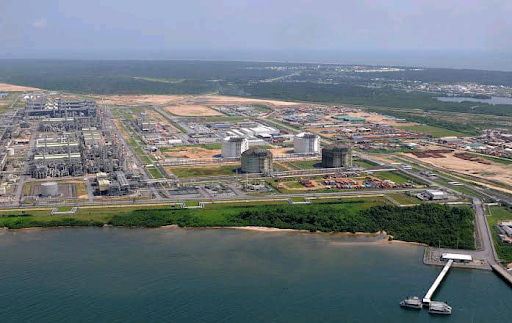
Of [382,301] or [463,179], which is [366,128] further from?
[382,301]

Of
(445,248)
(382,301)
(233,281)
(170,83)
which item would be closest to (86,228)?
(233,281)

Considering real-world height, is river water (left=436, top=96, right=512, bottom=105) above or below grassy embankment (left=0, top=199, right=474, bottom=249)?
above

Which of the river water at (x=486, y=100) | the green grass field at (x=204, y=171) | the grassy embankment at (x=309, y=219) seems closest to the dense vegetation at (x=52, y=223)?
the grassy embankment at (x=309, y=219)

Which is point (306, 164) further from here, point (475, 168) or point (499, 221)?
point (499, 221)

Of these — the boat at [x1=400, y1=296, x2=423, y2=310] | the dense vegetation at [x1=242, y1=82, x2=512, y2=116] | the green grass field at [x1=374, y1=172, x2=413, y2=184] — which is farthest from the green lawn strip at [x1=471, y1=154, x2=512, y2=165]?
the dense vegetation at [x1=242, y1=82, x2=512, y2=116]

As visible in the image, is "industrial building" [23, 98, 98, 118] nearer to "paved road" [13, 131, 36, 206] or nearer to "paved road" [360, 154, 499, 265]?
"paved road" [13, 131, 36, 206]

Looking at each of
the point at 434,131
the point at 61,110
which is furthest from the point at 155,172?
the point at 61,110
